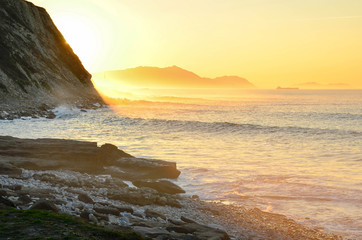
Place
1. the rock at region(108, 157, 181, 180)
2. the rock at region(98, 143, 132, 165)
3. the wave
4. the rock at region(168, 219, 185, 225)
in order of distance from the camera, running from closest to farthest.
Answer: the rock at region(168, 219, 185, 225)
the rock at region(108, 157, 181, 180)
the rock at region(98, 143, 132, 165)
the wave

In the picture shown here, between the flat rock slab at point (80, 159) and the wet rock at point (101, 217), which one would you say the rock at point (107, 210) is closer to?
the wet rock at point (101, 217)

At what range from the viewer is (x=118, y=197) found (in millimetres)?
10359

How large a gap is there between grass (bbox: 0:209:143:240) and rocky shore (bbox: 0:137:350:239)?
0.57 m

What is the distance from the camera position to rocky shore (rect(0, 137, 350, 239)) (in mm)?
8055

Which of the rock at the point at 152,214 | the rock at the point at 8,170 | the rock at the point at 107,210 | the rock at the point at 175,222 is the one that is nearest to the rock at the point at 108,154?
the rock at the point at 8,170

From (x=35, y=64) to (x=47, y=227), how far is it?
57661mm

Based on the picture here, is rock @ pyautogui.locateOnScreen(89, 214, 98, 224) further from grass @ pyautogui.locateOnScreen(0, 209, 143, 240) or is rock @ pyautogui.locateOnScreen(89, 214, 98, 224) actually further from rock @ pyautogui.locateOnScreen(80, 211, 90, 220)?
grass @ pyautogui.locateOnScreen(0, 209, 143, 240)

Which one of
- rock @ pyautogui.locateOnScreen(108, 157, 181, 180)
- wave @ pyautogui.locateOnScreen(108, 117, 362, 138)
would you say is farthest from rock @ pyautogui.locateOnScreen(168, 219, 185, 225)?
wave @ pyautogui.locateOnScreen(108, 117, 362, 138)

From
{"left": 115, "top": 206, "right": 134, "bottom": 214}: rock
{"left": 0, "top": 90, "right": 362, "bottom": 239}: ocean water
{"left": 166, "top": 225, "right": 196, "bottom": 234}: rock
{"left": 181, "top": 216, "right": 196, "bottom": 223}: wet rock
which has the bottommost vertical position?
{"left": 0, "top": 90, "right": 362, "bottom": 239}: ocean water

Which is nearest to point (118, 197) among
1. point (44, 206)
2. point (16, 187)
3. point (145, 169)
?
point (16, 187)

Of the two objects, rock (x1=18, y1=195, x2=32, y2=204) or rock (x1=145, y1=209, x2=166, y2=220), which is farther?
rock (x1=145, y1=209, x2=166, y2=220)

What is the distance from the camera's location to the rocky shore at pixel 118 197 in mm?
8055

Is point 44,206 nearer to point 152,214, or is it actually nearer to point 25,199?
point 25,199

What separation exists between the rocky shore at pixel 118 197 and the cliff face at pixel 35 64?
29224 millimetres
